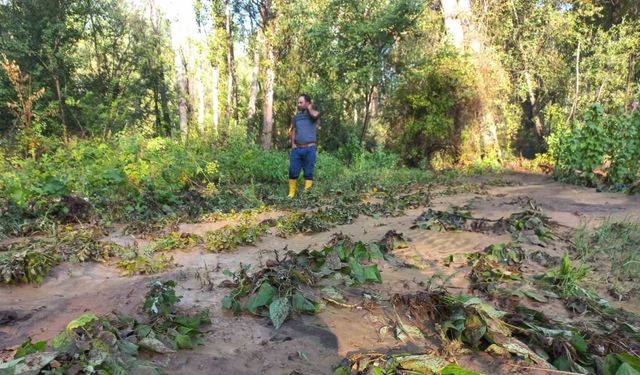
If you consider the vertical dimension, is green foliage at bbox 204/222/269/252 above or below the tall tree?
below

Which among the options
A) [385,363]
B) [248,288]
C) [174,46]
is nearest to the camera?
[385,363]

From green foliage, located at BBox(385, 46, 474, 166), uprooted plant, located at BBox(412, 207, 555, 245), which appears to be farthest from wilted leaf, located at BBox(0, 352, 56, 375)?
green foliage, located at BBox(385, 46, 474, 166)

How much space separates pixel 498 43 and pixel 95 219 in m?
16.3

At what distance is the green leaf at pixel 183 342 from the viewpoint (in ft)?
6.38

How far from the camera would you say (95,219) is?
5.01 metres

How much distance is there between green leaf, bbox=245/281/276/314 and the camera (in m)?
2.39

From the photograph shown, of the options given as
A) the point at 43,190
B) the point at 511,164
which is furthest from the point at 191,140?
the point at 511,164

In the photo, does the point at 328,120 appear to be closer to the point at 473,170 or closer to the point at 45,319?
the point at 473,170

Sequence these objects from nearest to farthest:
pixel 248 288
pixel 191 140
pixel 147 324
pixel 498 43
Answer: pixel 147 324 → pixel 248 288 → pixel 191 140 → pixel 498 43

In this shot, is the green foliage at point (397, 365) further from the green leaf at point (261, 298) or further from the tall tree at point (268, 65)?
the tall tree at point (268, 65)

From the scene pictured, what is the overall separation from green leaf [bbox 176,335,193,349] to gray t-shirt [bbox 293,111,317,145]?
5.87m

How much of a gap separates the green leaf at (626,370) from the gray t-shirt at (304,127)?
633 cm

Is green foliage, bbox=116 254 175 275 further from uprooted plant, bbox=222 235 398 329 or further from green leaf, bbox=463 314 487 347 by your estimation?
green leaf, bbox=463 314 487 347

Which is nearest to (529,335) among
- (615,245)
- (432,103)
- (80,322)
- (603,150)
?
(80,322)
